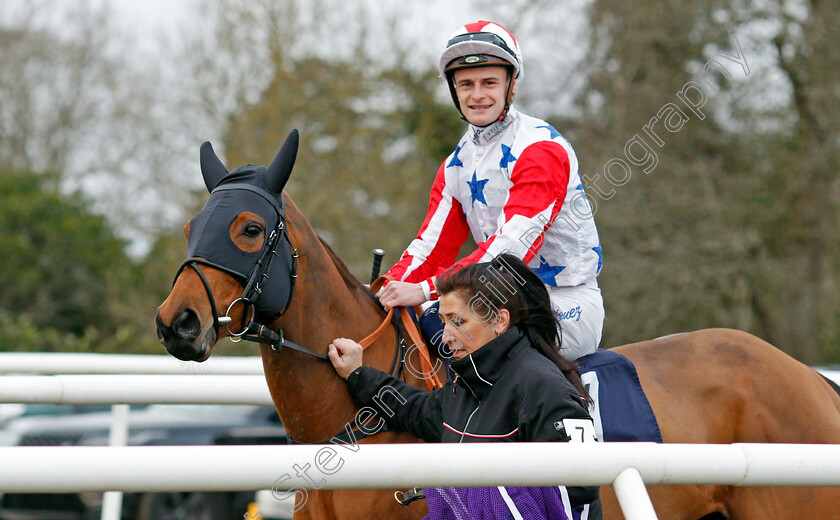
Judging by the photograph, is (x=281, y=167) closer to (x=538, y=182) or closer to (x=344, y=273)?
(x=344, y=273)

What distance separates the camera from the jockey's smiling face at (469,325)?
7.73 ft

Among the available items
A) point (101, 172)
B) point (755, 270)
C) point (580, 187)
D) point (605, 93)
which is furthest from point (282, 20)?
point (580, 187)

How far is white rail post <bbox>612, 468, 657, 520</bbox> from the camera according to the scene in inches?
53.2

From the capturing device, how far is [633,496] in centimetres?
138

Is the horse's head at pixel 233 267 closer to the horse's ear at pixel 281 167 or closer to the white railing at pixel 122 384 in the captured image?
the horse's ear at pixel 281 167

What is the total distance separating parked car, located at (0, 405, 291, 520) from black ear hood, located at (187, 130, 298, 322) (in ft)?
15.1

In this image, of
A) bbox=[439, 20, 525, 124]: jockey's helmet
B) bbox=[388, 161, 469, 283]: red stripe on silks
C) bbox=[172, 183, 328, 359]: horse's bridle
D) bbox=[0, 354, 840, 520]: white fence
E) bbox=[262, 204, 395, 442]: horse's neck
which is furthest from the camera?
bbox=[388, 161, 469, 283]: red stripe on silks

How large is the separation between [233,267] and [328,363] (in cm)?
49

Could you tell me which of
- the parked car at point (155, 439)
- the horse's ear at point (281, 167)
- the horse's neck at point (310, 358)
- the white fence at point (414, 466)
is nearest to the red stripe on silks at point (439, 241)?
the horse's neck at point (310, 358)

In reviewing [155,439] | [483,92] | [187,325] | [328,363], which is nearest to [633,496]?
[187,325]

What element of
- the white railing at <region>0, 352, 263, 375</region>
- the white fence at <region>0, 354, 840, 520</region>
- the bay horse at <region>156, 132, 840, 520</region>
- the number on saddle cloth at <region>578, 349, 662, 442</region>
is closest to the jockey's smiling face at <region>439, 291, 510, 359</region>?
the bay horse at <region>156, 132, 840, 520</region>

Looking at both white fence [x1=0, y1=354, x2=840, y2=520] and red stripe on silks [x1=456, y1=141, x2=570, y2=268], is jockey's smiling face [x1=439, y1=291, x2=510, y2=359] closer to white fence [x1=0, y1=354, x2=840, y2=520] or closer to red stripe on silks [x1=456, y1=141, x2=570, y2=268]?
red stripe on silks [x1=456, y1=141, x2=570, y2=268]

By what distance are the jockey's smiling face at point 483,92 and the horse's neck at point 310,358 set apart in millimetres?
782

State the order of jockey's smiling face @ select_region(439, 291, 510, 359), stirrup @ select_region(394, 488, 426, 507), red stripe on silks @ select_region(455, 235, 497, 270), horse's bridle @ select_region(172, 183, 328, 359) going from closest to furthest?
jockey's smiling face @ select_region(439, 291, 510, 359) → horse's bridle @ select_region(172, 183, 328, 359) → stirrup @ select_region(394, 488, 426, 507) → red stripe on silks @ select_region(455, 235, 497, 270)
